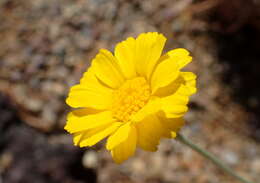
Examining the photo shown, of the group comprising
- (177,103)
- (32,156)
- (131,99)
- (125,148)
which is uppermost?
(177,103)

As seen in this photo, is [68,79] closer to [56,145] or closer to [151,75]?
[56,145]

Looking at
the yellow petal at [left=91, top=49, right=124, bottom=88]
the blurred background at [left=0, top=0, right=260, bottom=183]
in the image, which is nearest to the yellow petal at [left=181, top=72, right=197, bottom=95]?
the yellow petal at [left=91, top=49, right=124, bottom=88]

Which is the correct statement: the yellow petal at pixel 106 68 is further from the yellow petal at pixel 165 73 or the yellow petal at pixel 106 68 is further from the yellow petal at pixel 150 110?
the yellow petal at pixel 150 110

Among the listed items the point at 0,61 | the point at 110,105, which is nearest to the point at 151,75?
the point at 110,105

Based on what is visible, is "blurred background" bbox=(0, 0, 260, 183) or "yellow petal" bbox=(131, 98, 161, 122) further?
"blurred background" bbox=(0, 0, 260, 183)

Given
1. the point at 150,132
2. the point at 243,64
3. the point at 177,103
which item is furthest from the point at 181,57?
the point at 243,64

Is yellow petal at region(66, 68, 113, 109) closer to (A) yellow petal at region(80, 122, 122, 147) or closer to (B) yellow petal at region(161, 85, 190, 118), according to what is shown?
(A) yellow petal at region(80, 122, 122, 147)

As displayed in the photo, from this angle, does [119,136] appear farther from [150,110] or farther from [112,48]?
[112,48]
